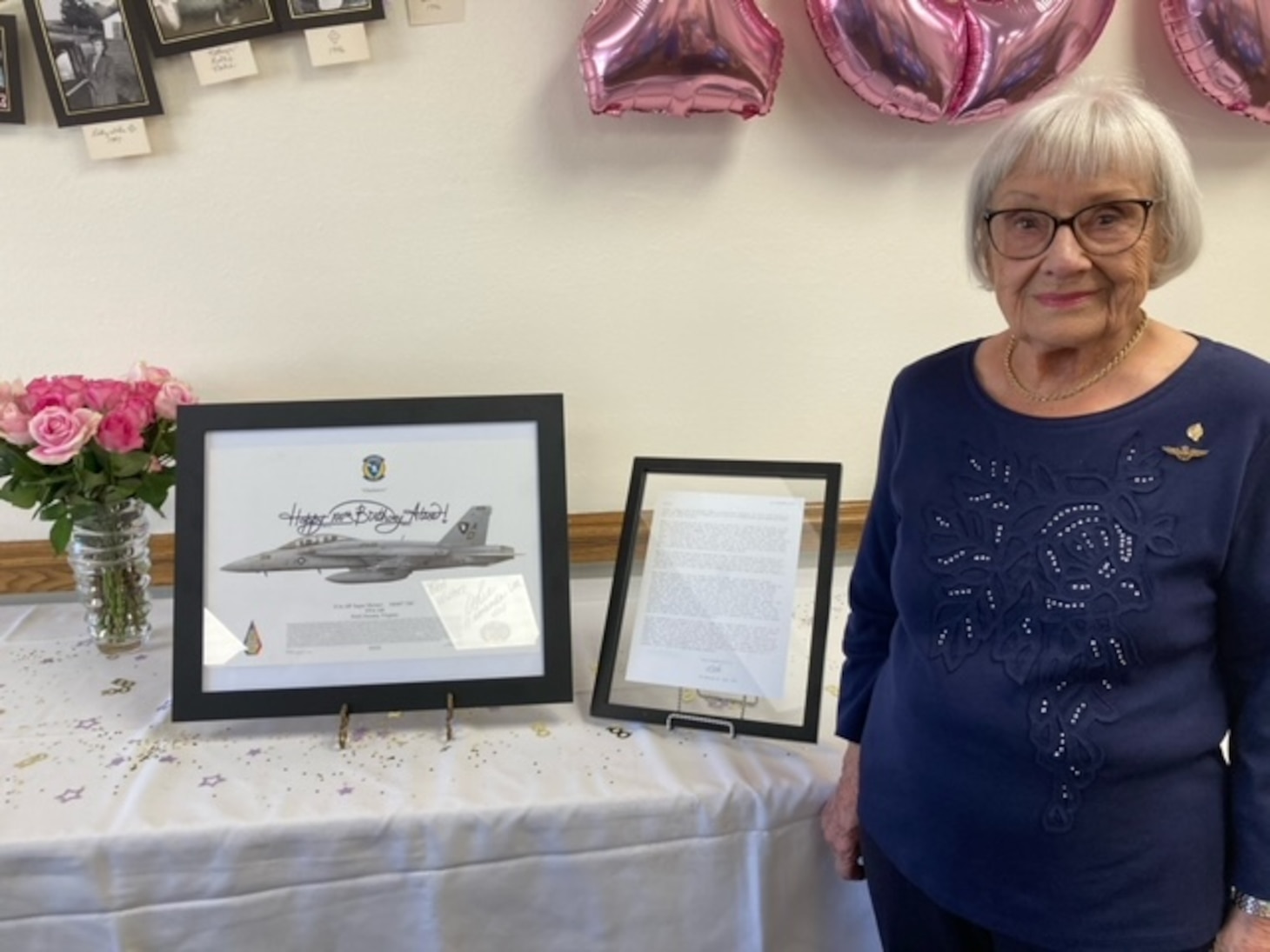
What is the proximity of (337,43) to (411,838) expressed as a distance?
90 cm

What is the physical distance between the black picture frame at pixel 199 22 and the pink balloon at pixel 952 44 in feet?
2.15

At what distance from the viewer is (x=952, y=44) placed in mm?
1112

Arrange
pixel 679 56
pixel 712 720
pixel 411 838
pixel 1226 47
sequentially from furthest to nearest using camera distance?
pixel 1226 47 → pixel 679 56 → pixel 712 720 → pixel 411 838

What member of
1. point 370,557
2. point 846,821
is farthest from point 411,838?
point 846,821

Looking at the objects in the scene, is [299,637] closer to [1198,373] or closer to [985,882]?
[985,882]

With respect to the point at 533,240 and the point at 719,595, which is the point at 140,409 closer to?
the point at 533,240

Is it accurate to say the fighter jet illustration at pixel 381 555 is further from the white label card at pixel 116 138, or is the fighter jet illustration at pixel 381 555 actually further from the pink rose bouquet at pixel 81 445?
the white label card at pixel 116 138

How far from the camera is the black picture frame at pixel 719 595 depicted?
97 cm

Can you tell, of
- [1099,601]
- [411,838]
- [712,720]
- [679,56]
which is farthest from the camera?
[679,56]

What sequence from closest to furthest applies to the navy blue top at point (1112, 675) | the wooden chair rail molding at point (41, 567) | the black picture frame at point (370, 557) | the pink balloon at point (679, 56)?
the navy blue top at point (1112, 675) < the black picture frame at point (370, 557) < the pink balloon at point (679, 56) < the wooden chair rail molding at point (41, 567)

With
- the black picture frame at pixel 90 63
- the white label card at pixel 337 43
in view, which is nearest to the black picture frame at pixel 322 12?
the white label card at pixel 337 43

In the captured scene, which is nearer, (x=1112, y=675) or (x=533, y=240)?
(x=1112, y=675)

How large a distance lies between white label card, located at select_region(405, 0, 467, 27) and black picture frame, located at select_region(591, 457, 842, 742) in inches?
24.4

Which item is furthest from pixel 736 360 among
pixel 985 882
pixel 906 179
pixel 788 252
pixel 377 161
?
pixel 985 882
